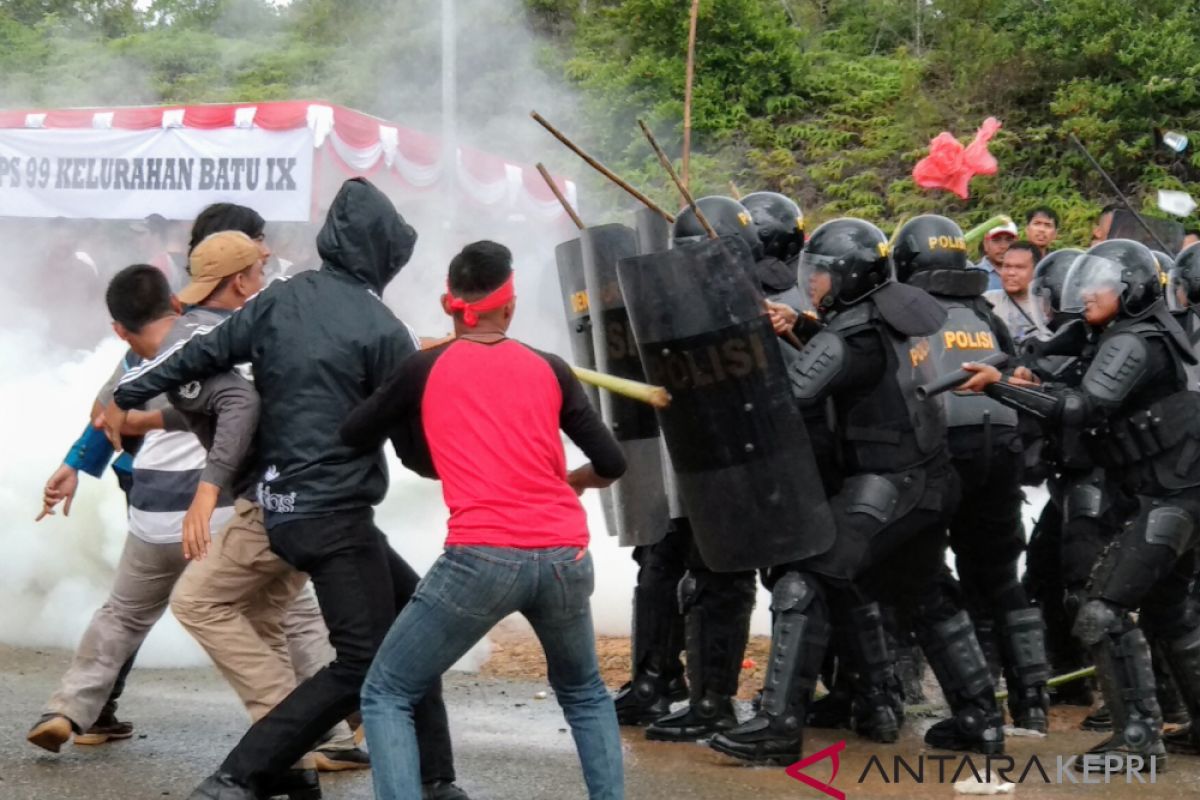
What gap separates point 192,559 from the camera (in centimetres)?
470

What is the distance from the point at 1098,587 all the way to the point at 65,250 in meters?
12.2

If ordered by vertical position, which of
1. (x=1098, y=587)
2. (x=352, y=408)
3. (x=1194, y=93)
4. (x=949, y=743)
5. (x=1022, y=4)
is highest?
(x=1022, y=4)

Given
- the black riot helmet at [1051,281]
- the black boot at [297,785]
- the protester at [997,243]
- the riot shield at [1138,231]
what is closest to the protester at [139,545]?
the black boot at [297,785]

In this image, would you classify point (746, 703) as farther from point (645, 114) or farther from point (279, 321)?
point (645, 114)

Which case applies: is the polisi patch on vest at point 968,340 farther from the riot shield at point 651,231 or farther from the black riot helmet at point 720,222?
the riot shield at point 651,231

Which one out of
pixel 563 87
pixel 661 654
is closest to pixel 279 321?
pixel 661 654

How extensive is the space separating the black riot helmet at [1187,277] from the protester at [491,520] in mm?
3342

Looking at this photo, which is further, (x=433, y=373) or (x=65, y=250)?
(x=65, y=250)

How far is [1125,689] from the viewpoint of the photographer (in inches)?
209

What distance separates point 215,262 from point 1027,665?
3.37 metres

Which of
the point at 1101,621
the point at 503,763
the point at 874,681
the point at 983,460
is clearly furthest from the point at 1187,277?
the point at 503,763

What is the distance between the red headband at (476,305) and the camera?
4.07 meters

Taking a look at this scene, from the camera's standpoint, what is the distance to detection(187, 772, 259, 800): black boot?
4.45 meters

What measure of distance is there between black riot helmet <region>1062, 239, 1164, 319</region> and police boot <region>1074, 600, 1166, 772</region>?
39.6 inches
